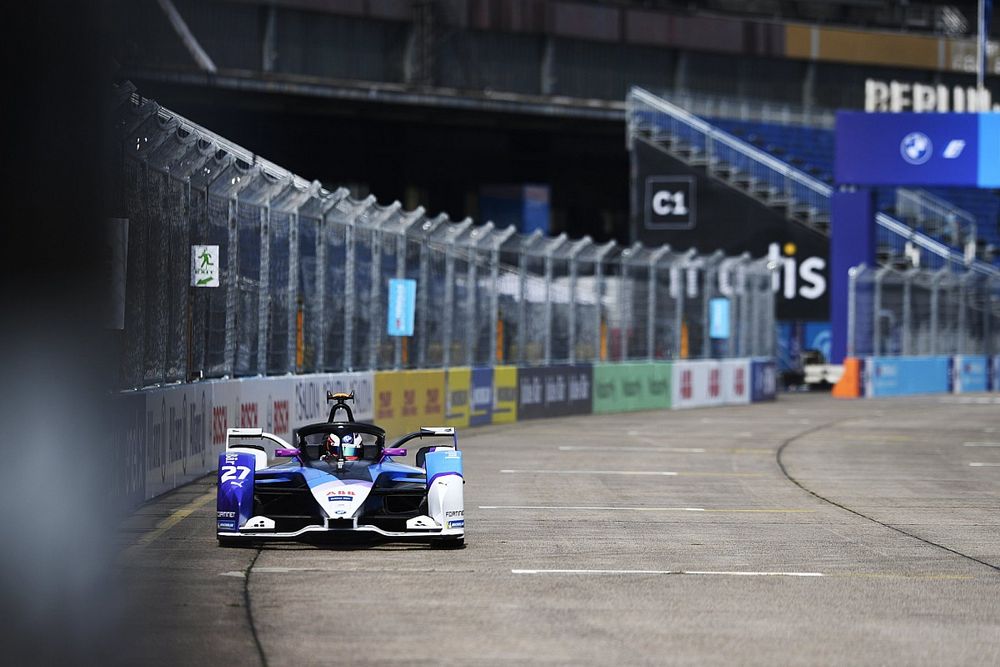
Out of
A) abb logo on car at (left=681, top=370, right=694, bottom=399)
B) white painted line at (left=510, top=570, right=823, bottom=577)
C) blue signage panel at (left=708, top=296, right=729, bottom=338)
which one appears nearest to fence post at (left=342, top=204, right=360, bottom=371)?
white painted line at (left=510, top=570, right=823, bottom=577)

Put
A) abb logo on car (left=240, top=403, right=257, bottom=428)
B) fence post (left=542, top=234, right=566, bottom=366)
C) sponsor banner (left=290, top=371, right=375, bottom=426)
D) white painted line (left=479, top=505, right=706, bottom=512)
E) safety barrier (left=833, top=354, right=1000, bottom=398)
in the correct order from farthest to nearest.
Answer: safety barrier (left=833, top=354, right=1000, bottom=398), fence post (left=542, top=234, right=566, bottom=366), sponsor banner (left=290, top=371, right=375, bottom=426), abb logo on car (left=240, top=403, right=257, bottom=428), white painted line (left=479, top=505, right=706, bottom=512)

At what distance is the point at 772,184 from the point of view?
→ 165 ft

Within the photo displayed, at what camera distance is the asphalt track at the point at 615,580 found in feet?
26.7

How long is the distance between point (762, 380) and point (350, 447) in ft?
94.5

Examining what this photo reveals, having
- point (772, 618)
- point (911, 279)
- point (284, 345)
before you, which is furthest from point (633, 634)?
point (911, 279)

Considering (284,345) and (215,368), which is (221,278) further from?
(284,345)

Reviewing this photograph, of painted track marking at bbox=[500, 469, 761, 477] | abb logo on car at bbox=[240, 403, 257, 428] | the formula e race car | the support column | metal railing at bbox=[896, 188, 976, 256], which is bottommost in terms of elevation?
painted track marking at bbox=[500, 469, 761, 477]

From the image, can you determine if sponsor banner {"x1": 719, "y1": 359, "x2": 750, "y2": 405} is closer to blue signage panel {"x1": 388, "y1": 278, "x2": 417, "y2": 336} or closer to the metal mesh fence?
the metal mesh fence

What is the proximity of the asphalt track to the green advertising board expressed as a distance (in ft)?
45.0

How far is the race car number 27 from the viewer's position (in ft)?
37.8

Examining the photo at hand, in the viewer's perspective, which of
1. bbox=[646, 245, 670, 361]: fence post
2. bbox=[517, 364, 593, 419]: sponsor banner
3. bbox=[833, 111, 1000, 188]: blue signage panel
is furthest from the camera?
bbox=[833, 111, 1000, 188]: blue signage panel

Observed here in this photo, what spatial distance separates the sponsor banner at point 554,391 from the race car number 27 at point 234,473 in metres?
18.0

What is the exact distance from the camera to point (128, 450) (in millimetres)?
13594

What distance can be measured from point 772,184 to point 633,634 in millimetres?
42528
